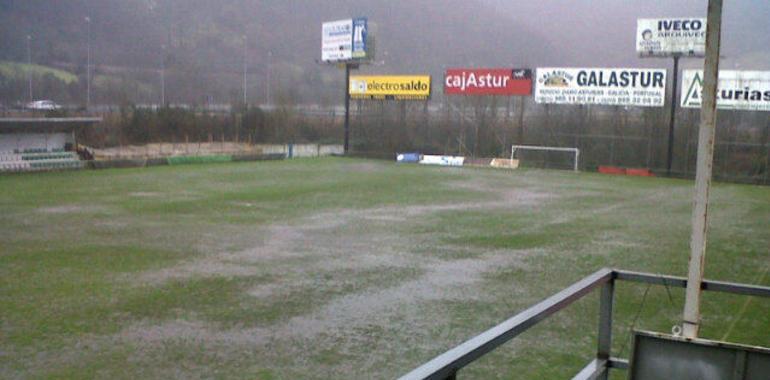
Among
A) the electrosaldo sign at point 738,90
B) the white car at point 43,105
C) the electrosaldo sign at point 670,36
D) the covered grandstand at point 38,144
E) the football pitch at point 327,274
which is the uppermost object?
the electrosaldo sign at point 670,36

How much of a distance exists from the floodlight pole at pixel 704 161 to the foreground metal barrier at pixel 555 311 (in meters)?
0.14

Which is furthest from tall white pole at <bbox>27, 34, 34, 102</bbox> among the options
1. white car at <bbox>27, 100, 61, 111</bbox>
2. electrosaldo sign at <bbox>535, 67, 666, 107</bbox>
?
electrosaldo sign at <bbox>535, 67, 666, 107</bbox>

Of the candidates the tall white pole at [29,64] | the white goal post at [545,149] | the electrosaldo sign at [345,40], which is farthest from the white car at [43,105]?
the white goal post at [545,149]

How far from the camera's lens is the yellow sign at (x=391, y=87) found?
36031mm

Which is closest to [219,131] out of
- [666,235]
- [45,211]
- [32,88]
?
[32,88]

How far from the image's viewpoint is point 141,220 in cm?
1568

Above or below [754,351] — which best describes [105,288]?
below

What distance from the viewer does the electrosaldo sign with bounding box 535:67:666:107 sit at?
30672 mm

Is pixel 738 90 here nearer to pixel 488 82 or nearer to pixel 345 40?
pixel 488 82

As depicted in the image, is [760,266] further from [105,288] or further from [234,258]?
[105,288]

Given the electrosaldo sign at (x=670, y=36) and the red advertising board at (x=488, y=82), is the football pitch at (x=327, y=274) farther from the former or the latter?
the red advertising board at (x=488, y=82)

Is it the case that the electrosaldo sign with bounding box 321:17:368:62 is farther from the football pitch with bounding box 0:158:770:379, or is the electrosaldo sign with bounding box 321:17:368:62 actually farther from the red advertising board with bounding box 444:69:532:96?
the football pitch with bounding box 0:158:770:379

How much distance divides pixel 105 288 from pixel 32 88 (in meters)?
38.5

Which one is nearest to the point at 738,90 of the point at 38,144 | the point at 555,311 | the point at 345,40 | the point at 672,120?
the point at 672,120
